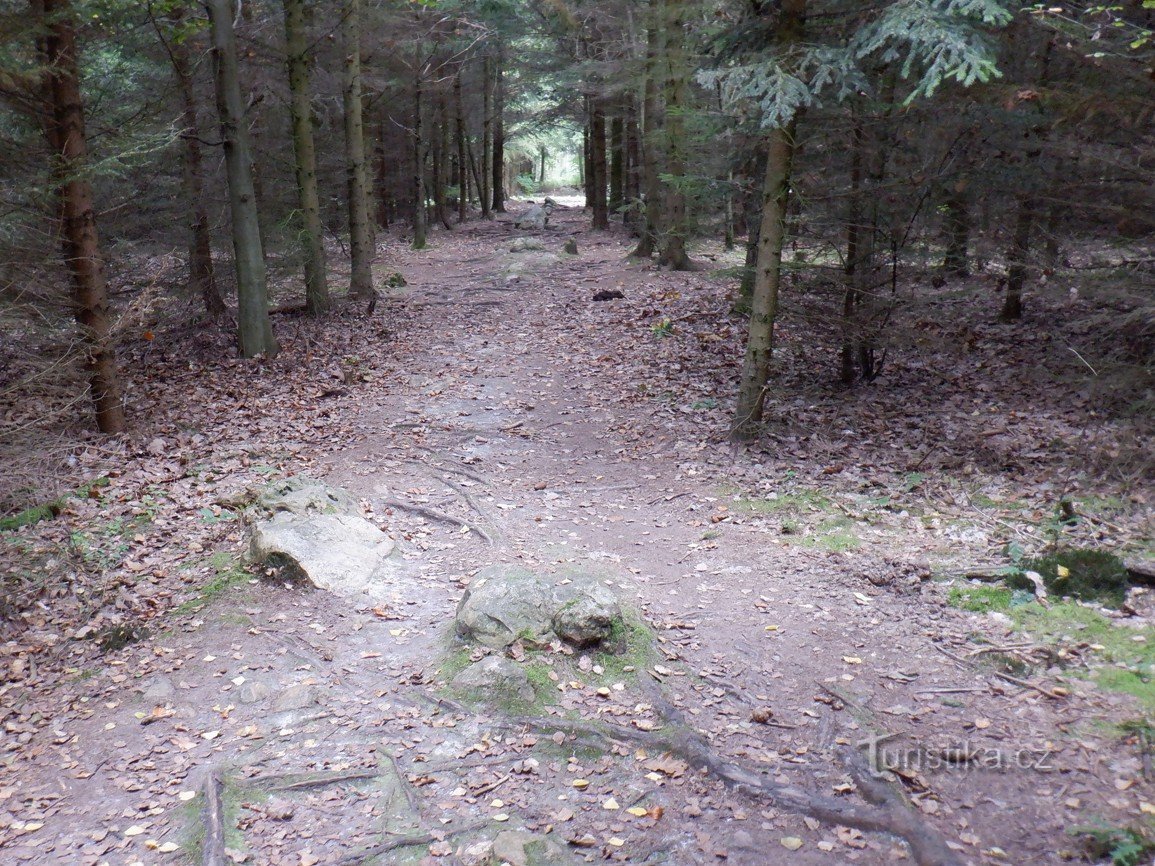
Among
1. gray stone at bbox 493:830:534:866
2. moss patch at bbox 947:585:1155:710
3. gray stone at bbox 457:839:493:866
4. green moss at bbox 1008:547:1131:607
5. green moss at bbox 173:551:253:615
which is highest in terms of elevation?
green moss at bbox 1008:547:1131:607

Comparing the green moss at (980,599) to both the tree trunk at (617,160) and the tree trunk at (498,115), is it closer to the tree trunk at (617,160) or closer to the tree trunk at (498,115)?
the tree trunk at (617,160)

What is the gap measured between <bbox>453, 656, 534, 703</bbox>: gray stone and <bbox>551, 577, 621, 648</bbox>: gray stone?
489 mm

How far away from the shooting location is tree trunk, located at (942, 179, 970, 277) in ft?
32.6

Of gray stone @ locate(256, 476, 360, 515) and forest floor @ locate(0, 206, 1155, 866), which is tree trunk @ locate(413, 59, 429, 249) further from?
gray stone @ locate(256, 476, 360, 515)

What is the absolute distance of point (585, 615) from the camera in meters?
5.91

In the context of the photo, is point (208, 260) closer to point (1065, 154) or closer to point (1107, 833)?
point (1065, 154)

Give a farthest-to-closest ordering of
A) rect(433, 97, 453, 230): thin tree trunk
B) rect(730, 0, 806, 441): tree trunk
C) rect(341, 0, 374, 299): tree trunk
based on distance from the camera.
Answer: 1. rect(433, 97, 453, 230): thin tree trunk
2. rect(341, 0, 374, 299): tree trunk
3. rect(730, 0, 806, 441): tree trunk

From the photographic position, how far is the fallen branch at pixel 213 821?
165 inches

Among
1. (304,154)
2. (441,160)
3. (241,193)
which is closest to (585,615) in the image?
(241,193)

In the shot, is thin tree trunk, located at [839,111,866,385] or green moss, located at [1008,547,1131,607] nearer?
green moss, located at [1008,547,1131,607]

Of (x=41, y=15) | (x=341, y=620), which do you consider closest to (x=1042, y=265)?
(x=341, y=620)

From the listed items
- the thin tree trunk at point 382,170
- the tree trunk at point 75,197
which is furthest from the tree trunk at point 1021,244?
the thin tree trunk at point 382,170

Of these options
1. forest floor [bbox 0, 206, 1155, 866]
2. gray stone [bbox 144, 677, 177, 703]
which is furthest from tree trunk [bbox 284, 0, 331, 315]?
gray stone [bbox 144, 677, 177, 703]

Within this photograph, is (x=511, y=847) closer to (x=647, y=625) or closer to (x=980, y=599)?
(x=647, y=625)
